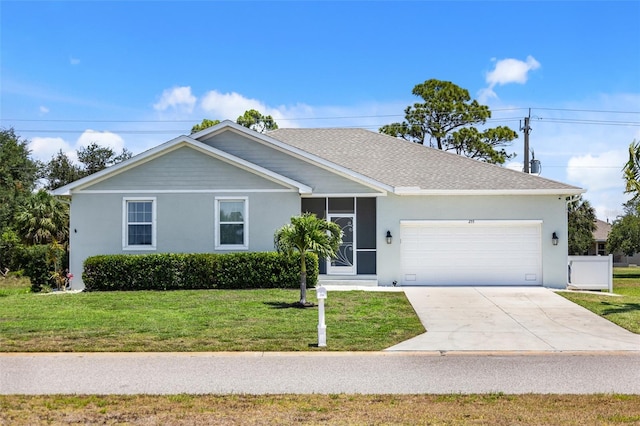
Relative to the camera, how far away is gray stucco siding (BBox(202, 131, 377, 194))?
2159 centimetres

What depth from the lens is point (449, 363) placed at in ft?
33.7

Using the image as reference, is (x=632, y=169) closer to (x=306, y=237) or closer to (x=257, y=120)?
(x=306, y=237)

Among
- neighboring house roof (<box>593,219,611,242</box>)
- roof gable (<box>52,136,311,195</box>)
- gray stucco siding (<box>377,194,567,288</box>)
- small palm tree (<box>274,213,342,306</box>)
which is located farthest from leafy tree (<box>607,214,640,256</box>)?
small palm tree (<box>274,213,342,306</box>)

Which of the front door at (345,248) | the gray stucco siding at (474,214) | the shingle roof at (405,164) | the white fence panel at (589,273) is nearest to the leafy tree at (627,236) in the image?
the shingle roof at (405,164)

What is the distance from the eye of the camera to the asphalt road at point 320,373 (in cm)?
850

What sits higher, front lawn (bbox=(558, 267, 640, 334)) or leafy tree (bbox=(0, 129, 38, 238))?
leafy tree (bbox=(0, 129, 38, 238))

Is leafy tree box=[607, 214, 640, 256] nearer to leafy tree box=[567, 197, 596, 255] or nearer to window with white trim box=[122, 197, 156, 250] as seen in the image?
leafy tree box=[567, 197, 596, 255]

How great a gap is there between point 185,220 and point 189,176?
143 centimetres

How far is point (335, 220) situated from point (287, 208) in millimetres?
1883

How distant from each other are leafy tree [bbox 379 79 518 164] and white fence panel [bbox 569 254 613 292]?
21290 mm

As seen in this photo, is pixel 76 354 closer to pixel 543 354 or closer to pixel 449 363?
pixel 449 363

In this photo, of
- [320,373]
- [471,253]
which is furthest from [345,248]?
[320,373]

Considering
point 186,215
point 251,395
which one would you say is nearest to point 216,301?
point 186,215

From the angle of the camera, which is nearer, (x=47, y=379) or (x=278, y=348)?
(x=47, y=379)
